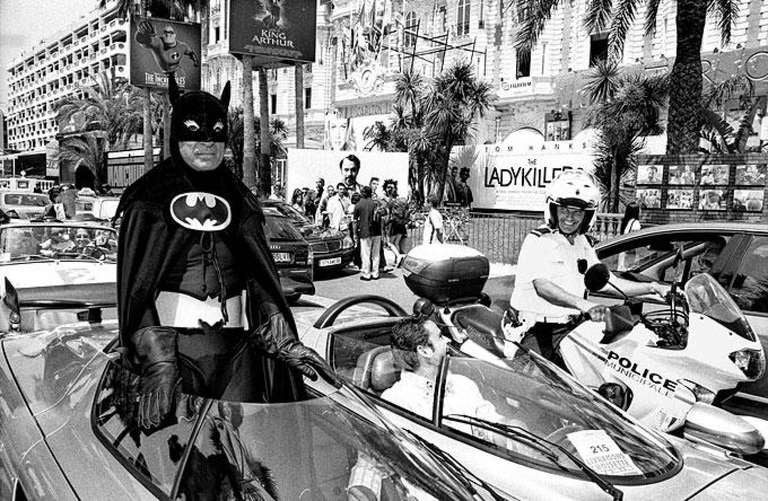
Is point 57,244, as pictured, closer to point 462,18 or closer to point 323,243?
point 323,243

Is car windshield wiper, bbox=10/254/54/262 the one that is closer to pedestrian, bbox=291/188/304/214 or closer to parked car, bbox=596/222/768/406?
parked car, bbox=596/222/768/406

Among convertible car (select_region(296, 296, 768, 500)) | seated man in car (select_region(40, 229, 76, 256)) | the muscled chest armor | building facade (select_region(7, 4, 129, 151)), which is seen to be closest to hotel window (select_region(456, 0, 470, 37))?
seated man in car (select_region(40, 229, 76, 256))

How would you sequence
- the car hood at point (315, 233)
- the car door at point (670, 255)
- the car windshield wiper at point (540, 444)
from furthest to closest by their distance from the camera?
the car hood at point (315, 233), the car door at point (670, 255), the car windshield wiper at point (540, 444)

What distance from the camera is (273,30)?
2330 cm

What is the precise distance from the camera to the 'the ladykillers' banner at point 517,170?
19.2 meters

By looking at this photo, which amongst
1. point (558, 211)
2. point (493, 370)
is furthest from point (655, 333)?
point (493, 370)

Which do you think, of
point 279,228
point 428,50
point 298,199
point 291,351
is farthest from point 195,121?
point 428,50

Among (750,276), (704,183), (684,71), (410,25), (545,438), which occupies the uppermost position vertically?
(410,25)

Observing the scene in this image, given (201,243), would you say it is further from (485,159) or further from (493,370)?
(485,159)

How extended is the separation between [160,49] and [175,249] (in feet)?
93.8

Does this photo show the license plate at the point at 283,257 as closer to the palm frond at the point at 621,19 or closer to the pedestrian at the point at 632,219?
the pedestrian at the point at 632,219

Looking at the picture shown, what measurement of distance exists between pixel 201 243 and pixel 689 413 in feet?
9.19

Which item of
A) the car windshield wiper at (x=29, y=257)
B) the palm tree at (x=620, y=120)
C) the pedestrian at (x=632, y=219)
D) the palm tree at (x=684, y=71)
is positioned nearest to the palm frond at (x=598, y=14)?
the palm tree at (x=684, y=71)

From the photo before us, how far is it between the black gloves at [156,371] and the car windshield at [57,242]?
470 cm
